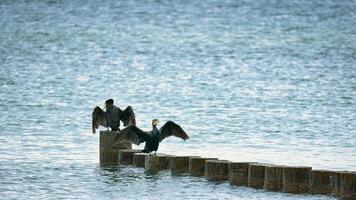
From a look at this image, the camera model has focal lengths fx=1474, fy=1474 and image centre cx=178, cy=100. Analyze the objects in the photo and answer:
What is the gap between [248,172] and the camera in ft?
84.5

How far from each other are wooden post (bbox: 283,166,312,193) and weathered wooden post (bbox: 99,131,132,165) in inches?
184

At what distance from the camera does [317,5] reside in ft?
343

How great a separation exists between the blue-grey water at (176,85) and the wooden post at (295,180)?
0.27 m

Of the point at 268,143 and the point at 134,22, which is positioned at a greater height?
the point at 134,22

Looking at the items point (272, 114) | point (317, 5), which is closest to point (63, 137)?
point (272, 114)

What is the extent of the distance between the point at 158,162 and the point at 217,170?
1640 millimetres

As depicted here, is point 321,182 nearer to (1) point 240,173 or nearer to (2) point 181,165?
(1) point 240,173

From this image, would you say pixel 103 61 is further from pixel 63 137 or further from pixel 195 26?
pixel 63 137

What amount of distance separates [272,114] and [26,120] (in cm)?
827

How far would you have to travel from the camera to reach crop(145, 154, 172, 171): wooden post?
90.9ft

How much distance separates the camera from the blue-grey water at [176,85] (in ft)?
93.8

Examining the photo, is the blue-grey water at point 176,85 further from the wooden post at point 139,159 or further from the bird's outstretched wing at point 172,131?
the bird's outstretched wing at point 172,131

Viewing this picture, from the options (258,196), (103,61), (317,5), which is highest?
(317,5)

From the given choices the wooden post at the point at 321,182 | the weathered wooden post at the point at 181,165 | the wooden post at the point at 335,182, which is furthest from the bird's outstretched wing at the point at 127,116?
the wooden post at the point at 335,182
